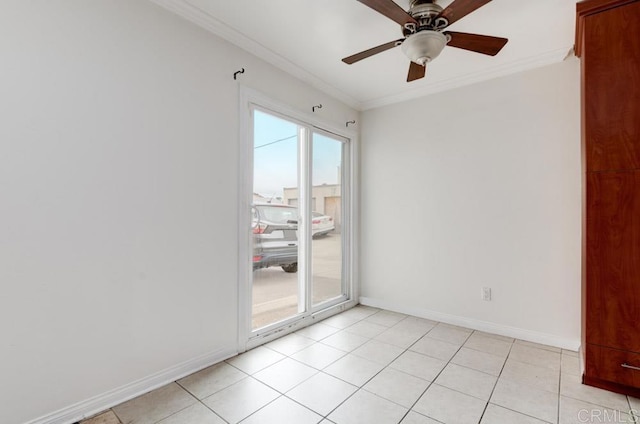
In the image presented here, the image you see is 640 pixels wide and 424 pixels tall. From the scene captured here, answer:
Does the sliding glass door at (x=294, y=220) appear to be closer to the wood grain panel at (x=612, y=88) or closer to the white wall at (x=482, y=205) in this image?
the white wall at (x=482, y=205)

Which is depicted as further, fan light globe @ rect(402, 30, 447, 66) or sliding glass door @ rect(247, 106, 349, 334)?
sliding glass door @ rect(247, 106, 349, 334)

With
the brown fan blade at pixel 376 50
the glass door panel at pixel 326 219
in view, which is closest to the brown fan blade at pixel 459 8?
the brown fan blade at pixel 376 50

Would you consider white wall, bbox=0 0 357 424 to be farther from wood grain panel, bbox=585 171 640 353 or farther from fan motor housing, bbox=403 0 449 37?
wood grain panel, bbox=585 171 640 353

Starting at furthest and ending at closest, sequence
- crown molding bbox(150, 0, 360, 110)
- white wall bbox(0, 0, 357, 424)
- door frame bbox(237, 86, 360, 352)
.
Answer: door frame bbox(237, 86, 360, 352)
crown molding bbox(150, 0, 360, 110)
white wall bbox(0, 0, 357, 424)

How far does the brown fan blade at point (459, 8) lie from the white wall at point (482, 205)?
1.50 m

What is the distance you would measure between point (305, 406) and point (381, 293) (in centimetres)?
→ 205

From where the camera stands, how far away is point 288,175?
9.88 ft

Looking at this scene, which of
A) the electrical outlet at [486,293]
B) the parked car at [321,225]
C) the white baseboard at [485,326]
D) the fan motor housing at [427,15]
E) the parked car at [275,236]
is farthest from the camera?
the parked car at [321,225]

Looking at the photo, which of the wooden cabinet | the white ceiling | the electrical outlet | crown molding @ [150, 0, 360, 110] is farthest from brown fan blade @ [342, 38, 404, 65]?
the electrical outlet

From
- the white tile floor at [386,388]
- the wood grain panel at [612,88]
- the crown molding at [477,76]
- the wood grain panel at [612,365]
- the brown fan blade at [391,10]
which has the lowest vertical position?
the white tile floor at [386,388]

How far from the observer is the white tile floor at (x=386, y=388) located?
168 cm

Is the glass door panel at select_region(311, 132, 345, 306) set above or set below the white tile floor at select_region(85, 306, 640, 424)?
above

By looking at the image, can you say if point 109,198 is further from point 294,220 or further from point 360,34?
point 360,34

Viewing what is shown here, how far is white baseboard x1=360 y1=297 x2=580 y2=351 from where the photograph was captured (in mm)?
2553
